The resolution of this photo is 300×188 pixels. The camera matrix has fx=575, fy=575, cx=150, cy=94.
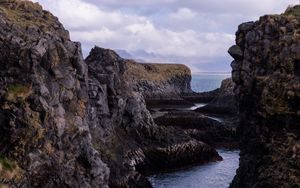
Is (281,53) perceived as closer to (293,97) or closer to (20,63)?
(293,97)

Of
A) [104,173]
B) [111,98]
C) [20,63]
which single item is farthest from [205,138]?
[20,63]

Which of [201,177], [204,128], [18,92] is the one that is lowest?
[201,177]

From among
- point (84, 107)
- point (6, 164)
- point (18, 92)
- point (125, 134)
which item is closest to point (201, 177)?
point (125, 134)

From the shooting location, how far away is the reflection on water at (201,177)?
238 feet

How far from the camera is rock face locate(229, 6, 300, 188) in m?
52.2

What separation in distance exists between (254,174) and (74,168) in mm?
17581

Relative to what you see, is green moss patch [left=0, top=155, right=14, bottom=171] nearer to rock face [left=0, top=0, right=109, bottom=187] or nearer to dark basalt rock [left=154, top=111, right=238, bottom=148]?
rock face [left=0, top=0, right=109, bottom=187]

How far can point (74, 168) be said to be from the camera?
51594mm

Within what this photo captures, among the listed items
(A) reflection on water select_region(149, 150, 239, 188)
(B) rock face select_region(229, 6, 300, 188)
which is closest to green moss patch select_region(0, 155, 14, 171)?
(B) rock face select_region(229, 6, 300, 188)

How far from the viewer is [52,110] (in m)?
50.4

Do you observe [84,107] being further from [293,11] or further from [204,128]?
[204,128]

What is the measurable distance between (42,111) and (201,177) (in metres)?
33.9

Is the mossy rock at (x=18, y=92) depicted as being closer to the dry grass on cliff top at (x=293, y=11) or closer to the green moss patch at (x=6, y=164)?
the green moss patch at (x=6, y=164)

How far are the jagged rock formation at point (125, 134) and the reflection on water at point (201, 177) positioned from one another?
2.50 meters
